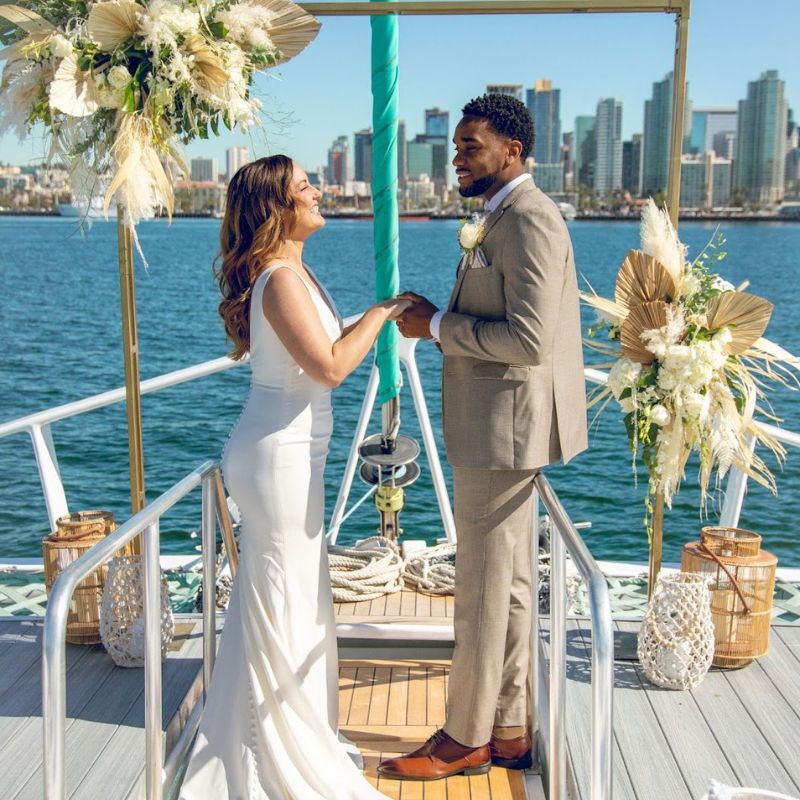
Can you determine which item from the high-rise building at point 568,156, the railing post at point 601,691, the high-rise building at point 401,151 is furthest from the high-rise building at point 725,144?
the railing post at point 601,691

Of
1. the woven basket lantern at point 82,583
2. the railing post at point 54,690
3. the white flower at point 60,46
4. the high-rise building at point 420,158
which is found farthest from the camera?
the high-rise building at point 420,158

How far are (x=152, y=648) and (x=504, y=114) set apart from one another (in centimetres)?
147

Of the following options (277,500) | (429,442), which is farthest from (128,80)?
(429,442)

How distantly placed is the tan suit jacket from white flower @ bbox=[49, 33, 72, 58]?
3.76ft

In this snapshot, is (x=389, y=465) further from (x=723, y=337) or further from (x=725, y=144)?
(x=725, y=144)

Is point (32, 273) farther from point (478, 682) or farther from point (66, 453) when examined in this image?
point (478, 682)

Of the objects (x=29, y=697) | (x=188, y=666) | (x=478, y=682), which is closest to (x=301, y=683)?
(x=478, y=682)

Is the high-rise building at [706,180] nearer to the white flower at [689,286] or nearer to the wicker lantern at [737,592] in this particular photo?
the wicker lantern at [737,592]

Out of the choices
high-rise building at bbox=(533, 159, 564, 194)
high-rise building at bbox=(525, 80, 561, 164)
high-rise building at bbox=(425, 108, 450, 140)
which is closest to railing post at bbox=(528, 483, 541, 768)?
high-rise building at bbox=(425, 108, 450, 140)

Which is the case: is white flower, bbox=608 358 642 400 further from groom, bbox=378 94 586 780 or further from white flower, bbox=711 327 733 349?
groom, bbox=378 94 586 780

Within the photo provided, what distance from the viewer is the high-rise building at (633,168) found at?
74006 mm

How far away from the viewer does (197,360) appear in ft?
91.7

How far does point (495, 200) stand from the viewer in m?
2.56

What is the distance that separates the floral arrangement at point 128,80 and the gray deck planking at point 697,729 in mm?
1817
